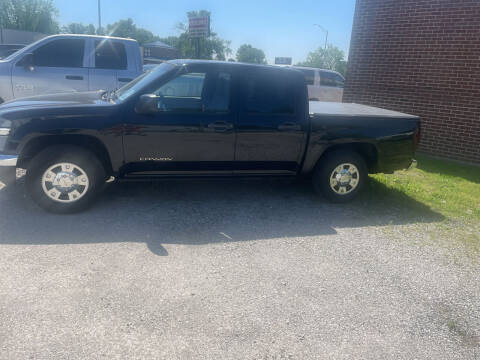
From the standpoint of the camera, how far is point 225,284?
11.6 feet

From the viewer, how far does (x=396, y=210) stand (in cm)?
575

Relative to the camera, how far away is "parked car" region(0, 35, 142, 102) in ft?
26.5

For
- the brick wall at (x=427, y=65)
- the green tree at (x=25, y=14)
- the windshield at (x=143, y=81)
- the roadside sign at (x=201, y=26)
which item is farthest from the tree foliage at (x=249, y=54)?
the windshield at (x=143, y=81)

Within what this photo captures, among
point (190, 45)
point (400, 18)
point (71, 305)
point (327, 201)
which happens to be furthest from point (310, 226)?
point (190, 45)

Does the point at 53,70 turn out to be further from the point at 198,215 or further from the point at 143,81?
the point at 198,215

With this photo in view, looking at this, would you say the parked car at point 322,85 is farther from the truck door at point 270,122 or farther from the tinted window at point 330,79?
the truck door at point 270,122

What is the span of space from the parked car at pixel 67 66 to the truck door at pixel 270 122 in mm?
4382

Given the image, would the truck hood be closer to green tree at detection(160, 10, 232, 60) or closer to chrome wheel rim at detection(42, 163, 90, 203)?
chrome wheel rim at detection(42, 163, 90, 203)

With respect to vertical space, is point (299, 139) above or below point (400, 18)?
below

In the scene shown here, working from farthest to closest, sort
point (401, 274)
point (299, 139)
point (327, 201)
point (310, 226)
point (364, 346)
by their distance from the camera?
point (327, 201), point (299, 139), point (310, 226), point (401, 274), point (364, 346)

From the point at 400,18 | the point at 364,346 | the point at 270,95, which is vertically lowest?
the point at 364,346

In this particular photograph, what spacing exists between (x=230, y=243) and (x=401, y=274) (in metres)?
1.75

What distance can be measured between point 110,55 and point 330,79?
9276mm

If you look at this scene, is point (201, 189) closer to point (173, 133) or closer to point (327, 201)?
point (173, 133)
